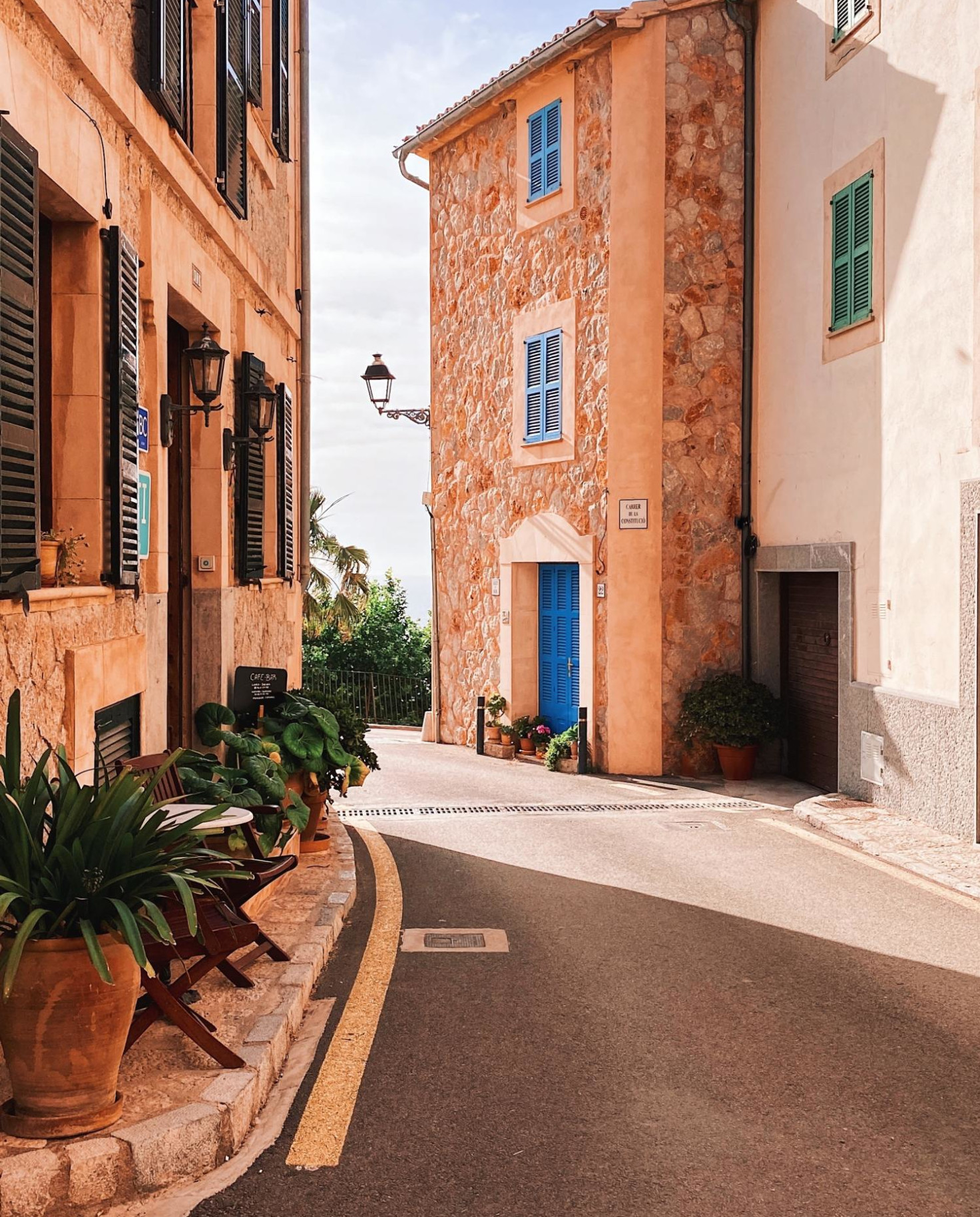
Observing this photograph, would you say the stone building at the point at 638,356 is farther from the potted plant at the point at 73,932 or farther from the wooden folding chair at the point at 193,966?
the potted plant at the point at 73,932

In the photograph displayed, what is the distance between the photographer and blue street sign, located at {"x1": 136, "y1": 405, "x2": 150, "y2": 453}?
275 inches

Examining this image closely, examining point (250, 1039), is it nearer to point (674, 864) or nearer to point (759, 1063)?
point (759, 1063)

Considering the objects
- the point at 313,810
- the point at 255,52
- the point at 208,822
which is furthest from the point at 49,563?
the point at 255,52

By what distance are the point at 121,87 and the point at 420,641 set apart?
2088 centimetres

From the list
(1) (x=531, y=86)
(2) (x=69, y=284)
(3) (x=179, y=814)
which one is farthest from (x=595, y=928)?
(1) (x=531, y=86)

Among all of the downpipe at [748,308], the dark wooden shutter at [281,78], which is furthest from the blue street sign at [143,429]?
the downpipe at [748,308]

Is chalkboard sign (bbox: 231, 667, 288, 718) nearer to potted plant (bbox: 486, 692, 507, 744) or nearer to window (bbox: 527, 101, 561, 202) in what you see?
potted plant (bbox: 486, 692, 507, 744)

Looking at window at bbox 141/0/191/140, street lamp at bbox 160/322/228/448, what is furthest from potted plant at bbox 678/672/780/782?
window at bbox 141/0/191/140

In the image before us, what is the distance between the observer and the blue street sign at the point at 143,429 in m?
6.98

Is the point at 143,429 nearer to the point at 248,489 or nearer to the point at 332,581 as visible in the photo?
the point at 248,489

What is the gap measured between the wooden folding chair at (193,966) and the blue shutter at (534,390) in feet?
42.6

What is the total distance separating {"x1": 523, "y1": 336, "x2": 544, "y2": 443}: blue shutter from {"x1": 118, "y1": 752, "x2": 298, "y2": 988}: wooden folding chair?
11.7 m

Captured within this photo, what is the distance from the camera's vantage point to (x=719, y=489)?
608 inches

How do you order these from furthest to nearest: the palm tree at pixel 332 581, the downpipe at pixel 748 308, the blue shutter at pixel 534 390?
the palm tree at pixel 332 581 < the blue shutter at pixel 534 390 < the downpipe at pixel 748 308
